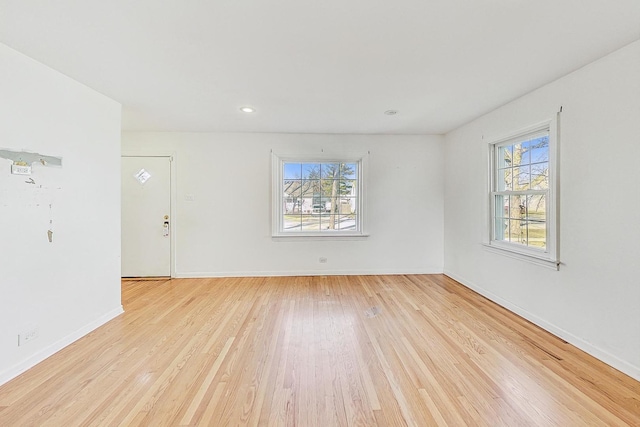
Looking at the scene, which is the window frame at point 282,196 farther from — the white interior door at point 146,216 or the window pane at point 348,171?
the white interior door at point 146,216

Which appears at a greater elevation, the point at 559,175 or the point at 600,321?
the point at 559,175

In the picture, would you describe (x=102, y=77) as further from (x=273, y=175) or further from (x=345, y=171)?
(x=345, y=171)

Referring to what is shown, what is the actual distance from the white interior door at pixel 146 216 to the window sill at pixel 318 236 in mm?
1773

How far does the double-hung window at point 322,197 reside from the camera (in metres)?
4.57

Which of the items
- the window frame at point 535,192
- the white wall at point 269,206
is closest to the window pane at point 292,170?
the white wall at point 269,206

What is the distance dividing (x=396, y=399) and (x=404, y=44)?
2354 mm

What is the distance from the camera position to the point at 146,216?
4320mm

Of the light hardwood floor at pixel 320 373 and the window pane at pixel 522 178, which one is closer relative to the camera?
the light hardwood floor at pixel 320 373

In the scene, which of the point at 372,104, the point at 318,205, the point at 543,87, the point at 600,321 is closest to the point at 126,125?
the point at 318,205

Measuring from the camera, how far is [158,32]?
5.86 feet


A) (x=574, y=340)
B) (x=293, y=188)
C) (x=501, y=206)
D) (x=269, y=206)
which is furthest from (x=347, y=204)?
(x=574, y=340)

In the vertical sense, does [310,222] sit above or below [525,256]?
above

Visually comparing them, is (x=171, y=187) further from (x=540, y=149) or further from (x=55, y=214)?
(x=540, y=149)

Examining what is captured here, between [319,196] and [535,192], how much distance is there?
2870 mm
